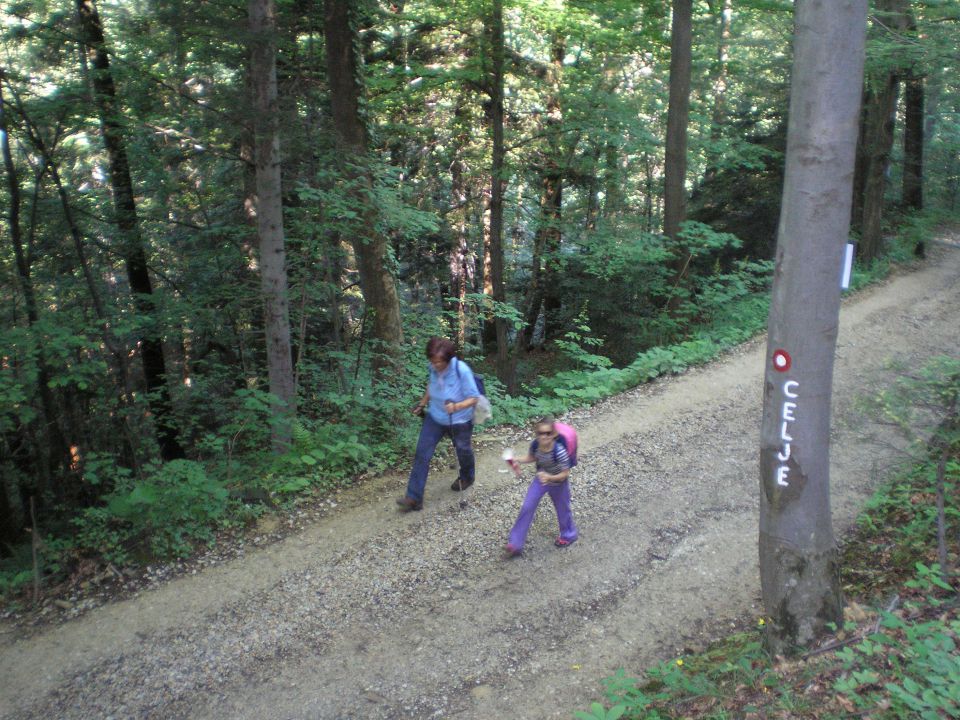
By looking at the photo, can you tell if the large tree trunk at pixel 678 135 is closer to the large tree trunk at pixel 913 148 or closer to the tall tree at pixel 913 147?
the tall tree at pixel 913 147

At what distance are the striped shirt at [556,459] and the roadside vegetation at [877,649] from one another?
184 centimetres

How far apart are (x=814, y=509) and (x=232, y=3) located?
10021 mm

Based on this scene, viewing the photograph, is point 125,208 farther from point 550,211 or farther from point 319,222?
point 550,211

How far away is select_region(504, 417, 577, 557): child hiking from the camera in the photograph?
A: 20.5 feet

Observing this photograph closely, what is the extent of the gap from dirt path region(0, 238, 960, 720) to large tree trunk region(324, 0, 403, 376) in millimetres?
3211

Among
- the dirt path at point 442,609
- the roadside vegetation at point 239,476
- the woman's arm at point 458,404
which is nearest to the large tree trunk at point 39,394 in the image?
the roadside vegetation at point 239,476

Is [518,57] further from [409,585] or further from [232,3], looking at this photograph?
[409,585]

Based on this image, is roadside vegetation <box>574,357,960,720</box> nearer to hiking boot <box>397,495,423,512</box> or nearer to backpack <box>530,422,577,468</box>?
backpack <box>530,422,577,468</box>

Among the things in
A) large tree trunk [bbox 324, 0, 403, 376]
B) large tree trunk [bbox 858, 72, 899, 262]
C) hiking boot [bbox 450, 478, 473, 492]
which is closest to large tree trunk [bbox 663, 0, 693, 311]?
large tree trunk [bbox 858, 72, 899, 262]

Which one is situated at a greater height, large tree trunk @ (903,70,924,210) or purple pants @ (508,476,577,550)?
large tree trunk @ (903,70,924,210)

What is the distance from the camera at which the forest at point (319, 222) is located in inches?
326

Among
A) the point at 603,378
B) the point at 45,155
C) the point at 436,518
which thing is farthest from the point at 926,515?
the point at 45,155

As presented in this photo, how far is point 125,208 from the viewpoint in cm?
1223

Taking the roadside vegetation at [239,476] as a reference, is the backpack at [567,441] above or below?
above
